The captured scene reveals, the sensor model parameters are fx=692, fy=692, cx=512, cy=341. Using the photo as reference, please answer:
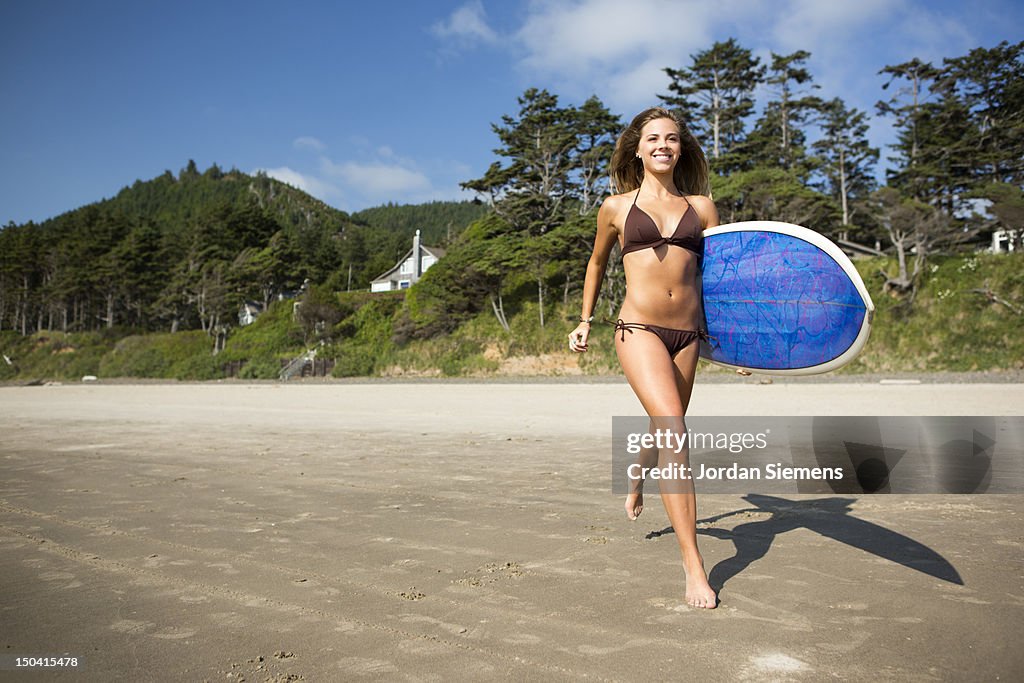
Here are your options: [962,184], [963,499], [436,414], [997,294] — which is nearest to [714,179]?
[997,294]

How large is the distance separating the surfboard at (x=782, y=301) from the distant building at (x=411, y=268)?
57.2 meters

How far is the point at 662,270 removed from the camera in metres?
3.34

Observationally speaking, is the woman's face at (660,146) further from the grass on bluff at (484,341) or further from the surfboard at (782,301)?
the grass on bluff at (484,341)

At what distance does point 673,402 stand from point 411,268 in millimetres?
62875

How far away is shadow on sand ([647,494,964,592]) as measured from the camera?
10.6 feet

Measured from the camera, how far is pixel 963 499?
4.75 meters

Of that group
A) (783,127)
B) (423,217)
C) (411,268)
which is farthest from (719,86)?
(423,217)

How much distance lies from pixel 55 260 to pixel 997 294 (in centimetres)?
7097

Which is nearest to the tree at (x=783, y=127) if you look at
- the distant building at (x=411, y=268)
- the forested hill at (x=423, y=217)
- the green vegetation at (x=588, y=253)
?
the green vegetation at (x=588, y=253)

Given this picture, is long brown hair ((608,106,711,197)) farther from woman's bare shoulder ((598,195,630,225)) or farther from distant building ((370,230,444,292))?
distant building ((370,230,444,292))

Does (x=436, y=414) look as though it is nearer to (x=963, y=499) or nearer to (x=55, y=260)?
(x=963, y=499)

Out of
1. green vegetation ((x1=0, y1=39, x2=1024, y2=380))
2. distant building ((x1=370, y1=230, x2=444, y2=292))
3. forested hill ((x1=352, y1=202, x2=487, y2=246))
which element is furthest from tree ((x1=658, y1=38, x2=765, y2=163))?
forested hill ((x1=352, y1=202, x2=487, y2=246))

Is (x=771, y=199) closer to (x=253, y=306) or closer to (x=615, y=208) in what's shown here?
(x=615, y=208)

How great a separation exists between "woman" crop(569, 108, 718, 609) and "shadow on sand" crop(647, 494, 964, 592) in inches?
26.5
